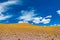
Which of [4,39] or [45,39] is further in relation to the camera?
[45,39]

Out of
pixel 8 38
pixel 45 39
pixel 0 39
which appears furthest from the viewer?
pixel 45 39

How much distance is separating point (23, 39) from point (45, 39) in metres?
7.14

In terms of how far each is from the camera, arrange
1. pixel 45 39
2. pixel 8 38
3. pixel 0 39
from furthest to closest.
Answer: pixel 45 39, pixel 8 38, pixel 0 39

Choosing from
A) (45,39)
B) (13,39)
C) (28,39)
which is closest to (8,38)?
(13,39)

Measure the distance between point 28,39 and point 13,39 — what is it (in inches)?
183

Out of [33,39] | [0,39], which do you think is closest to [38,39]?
[33,39]

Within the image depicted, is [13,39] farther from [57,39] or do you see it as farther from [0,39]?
[57,39]

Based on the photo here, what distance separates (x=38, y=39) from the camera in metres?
52.7

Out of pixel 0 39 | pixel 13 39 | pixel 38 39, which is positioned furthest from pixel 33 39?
pixel 0 39

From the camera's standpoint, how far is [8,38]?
2034 inches

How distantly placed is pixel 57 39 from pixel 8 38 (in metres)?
15.4

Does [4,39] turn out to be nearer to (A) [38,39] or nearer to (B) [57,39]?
(A) [38,39]

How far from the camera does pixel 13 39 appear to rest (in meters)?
50.5

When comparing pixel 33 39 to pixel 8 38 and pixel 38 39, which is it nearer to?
pixel 38 39
